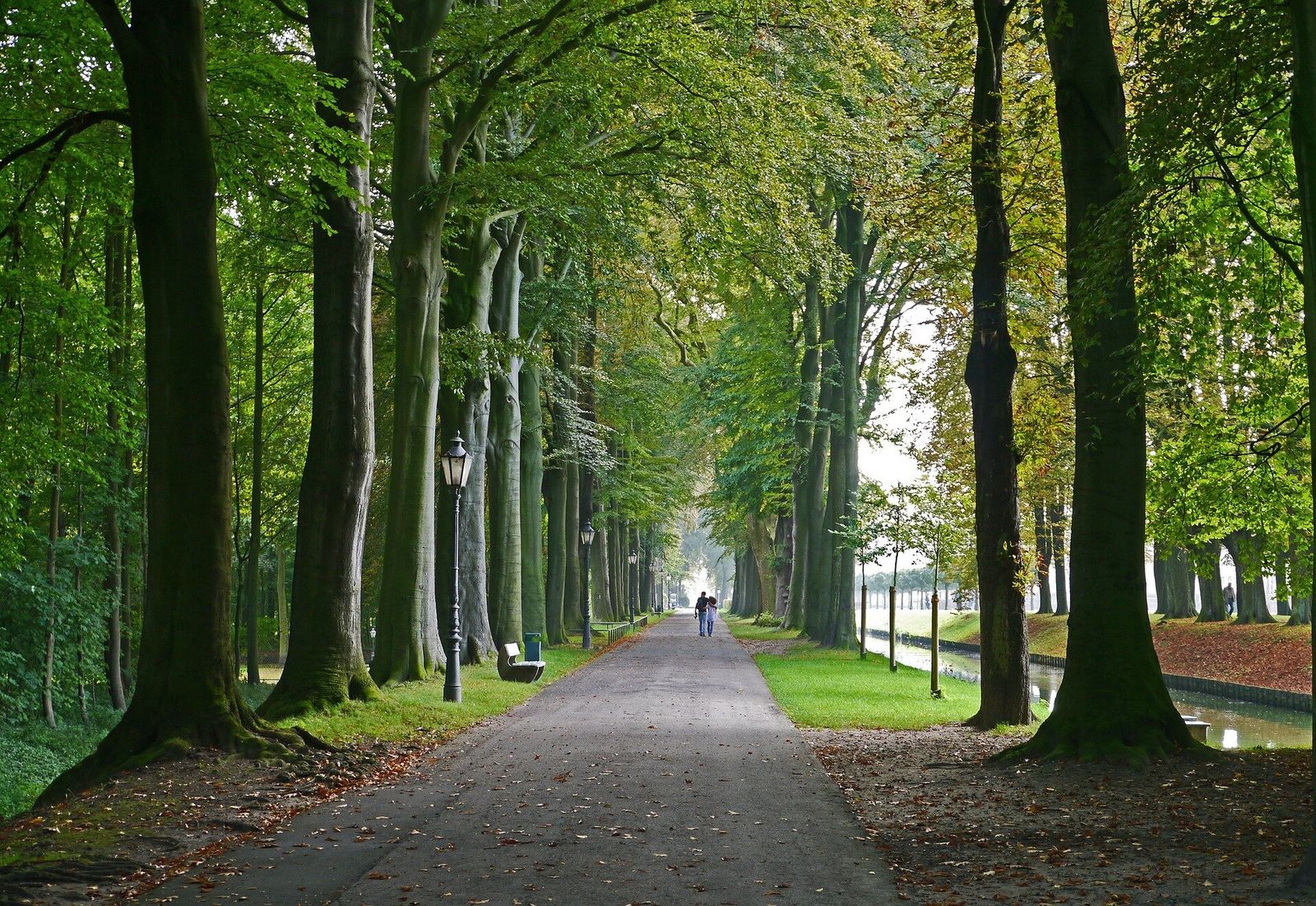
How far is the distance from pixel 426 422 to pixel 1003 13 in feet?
32.3

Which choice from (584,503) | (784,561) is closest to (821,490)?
(584,503)

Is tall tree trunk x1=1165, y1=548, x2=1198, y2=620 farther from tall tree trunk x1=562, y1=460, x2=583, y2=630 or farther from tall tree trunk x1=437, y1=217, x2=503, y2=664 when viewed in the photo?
tall tree trunk x1=437, y1=217, x2=503, y2=664

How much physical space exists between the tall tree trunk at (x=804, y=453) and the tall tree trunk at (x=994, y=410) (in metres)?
15.8

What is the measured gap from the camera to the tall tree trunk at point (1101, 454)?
10367 mm

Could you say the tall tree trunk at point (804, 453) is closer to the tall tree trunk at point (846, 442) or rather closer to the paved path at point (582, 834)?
the tall tree trunk at point (846, 442)

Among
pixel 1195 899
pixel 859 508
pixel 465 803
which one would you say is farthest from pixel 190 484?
pixel 859 508

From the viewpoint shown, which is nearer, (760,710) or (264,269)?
(760,710)

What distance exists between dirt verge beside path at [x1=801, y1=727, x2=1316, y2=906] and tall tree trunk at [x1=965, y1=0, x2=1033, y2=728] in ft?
9.59

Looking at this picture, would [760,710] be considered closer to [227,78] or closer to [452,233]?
[452,233]

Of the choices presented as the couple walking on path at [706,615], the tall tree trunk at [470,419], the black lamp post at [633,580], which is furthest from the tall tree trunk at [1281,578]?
the black lamp post at [633,580]

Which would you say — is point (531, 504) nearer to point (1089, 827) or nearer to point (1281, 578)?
point (1281, 578)

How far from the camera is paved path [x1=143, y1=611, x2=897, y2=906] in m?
6.41

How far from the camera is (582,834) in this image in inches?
317

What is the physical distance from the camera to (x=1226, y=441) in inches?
546
